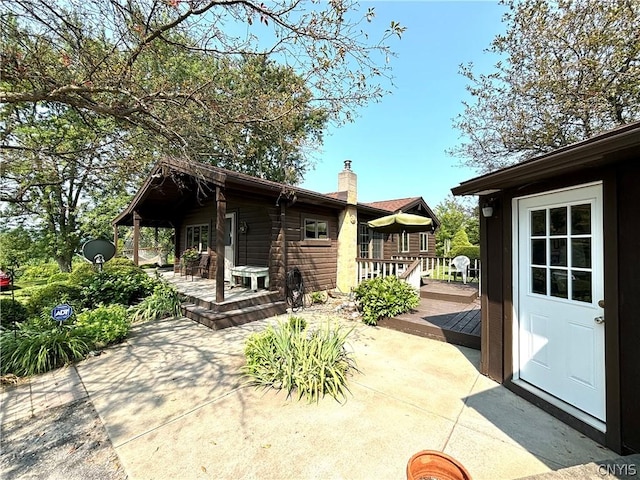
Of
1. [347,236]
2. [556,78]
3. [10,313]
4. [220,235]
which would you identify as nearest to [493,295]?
[220,235]

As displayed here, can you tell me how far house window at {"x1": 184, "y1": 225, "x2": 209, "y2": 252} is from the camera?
31.3 ft

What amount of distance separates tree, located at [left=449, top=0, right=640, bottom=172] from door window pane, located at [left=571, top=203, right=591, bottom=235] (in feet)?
22.8

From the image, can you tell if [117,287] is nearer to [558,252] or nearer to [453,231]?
[558,252]

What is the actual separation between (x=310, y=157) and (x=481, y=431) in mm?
4189

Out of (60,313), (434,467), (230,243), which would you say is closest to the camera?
(434,467)

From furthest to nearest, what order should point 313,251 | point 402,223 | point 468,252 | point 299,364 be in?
point 468,252
point 313,251
point 402,223
point 299,364

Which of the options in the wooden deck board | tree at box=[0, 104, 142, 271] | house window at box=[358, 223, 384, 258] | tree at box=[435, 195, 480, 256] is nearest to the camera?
tree at box=[0, 104, 142, 271]

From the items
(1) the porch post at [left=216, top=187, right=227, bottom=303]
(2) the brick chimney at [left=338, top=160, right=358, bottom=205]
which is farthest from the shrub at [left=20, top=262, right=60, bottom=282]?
(2) the brick chimney at [left=338, top=160, right=358, bottom=205]

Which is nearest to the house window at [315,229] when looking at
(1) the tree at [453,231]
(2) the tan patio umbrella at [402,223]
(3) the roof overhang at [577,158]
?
(2) the tan patio umbrella at [402,223]

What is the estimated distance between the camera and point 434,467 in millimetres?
1722

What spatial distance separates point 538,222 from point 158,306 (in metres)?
6.95

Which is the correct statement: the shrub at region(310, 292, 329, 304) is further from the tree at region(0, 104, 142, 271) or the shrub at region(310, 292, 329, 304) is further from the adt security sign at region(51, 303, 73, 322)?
the adt security sign at region(51, 303, 73, 322)

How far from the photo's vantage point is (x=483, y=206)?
11.1 ft

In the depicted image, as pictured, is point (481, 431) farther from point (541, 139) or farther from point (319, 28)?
point (541, 139)
